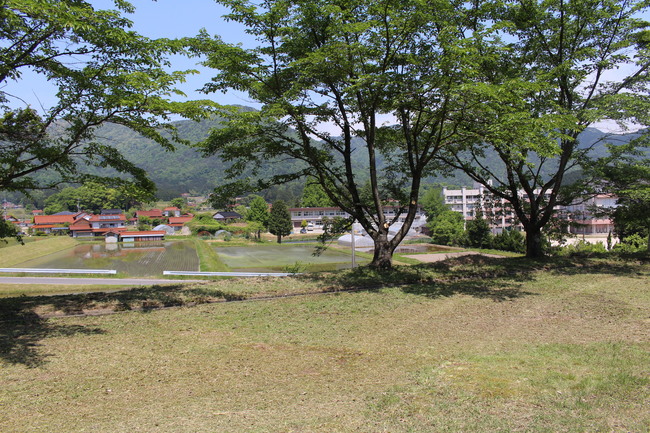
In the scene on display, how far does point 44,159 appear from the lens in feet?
28.6

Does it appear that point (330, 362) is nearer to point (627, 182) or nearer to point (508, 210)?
point (627, 182)

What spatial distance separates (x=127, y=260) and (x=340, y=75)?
107ft

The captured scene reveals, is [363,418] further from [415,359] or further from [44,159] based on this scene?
[44,159]

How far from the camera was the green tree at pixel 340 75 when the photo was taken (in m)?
9.64

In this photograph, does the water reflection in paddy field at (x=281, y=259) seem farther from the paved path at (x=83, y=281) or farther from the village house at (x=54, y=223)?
the village house at (x=54, y=223)

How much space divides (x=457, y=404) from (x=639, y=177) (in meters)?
13.4

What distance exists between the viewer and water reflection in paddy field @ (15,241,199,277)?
105ft

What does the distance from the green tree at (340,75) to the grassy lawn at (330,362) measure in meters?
3.91

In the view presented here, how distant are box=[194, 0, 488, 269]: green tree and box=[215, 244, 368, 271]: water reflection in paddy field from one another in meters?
20.1

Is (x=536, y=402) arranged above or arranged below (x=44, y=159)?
below

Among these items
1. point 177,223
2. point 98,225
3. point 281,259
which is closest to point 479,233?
point 281,259

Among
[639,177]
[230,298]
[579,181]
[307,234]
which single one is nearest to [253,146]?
[230,298]

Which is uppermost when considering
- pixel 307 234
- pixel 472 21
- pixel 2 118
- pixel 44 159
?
pixel 472 21

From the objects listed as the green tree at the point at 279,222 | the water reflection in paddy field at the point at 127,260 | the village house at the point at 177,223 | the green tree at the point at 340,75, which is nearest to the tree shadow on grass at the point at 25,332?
the green tree at the point at 340,75
